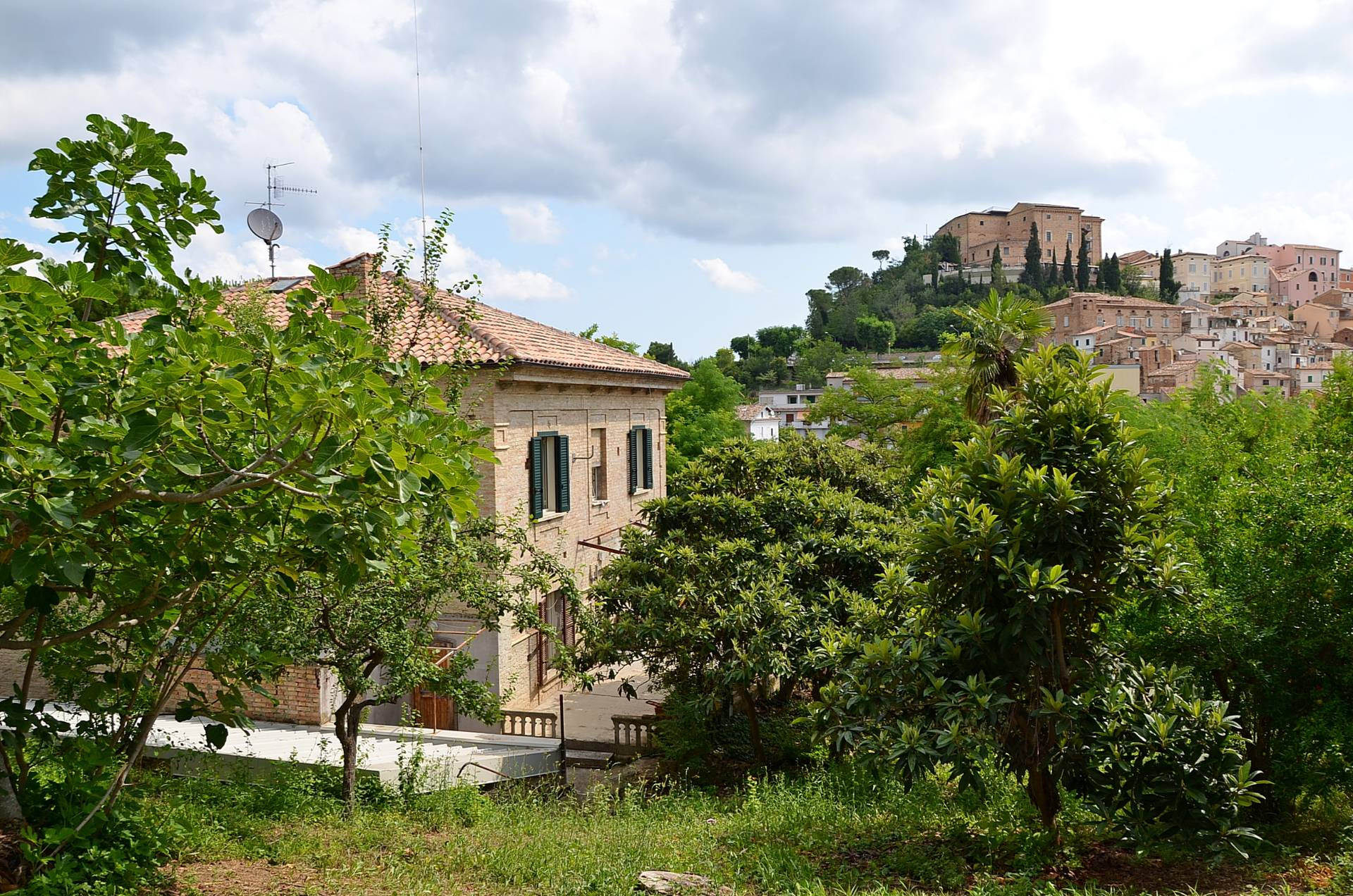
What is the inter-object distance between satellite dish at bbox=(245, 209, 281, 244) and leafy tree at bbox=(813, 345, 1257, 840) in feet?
62.8

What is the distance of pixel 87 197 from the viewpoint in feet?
17.3

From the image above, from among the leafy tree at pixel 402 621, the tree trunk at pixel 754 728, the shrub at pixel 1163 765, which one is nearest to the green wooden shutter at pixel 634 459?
the tree trunk at pixel 754 728

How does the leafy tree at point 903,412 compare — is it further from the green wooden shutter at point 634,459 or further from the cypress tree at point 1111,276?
the cypress tree at point 1111,276

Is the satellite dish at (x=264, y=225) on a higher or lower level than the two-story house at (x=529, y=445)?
higher

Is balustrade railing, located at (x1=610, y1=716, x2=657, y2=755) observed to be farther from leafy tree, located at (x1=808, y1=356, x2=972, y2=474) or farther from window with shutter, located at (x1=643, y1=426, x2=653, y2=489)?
leafy tree, located at (x1=808, y1=356, x2=972, y2=474)

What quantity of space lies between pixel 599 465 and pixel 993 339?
12617 mm

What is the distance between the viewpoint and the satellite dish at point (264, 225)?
70.1 ft

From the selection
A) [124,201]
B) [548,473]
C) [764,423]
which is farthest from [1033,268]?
[124,201]

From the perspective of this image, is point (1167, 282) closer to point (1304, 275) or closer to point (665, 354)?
point (1304, 275)

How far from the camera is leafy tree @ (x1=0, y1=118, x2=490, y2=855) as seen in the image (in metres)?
3.72

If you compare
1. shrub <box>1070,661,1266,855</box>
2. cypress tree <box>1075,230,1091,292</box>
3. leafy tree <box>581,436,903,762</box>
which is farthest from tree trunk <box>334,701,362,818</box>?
cypress tree <box>1075,230,1091,292</box>

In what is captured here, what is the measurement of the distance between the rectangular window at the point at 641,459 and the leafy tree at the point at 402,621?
13.8m

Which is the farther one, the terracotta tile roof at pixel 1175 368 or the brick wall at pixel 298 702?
the terracotta tile roof at pixel 1175 368

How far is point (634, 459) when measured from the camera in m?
25.0
